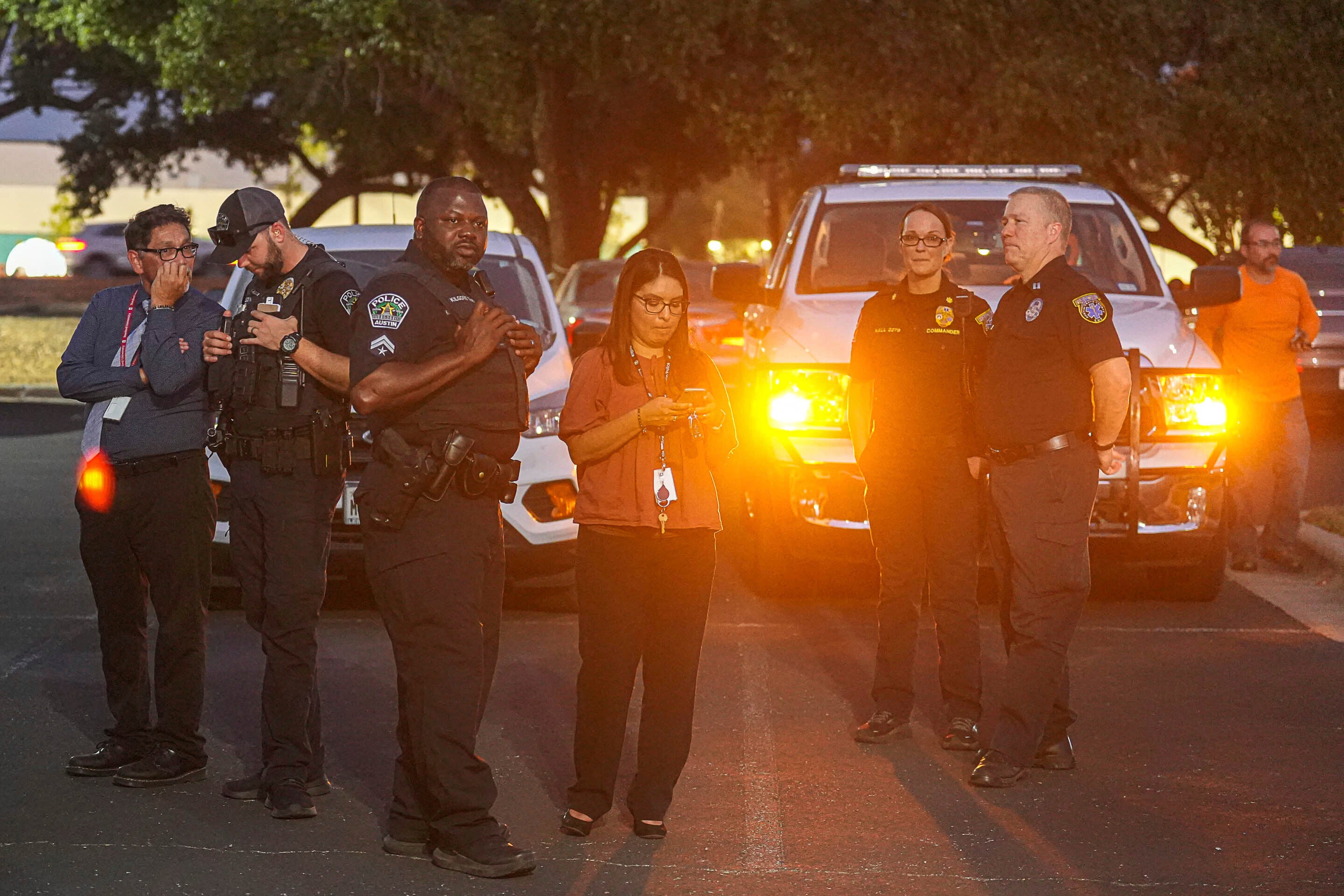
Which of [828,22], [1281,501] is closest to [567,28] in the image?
[828,22]

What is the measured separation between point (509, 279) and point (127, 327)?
402cm

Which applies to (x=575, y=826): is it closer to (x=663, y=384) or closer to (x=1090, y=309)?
(x=663, y=384)

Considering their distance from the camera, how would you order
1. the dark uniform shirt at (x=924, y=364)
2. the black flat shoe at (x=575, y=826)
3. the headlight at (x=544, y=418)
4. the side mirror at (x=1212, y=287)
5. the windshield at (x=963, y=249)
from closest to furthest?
1. the black flat shoe at (x=575, y=826)
2. the dark uniform shirt at (x=924, y=364)
3. the headlight at (x=544, y=418)
4. the side mirror at (x=1212, y=287)
5. the windshield at (x=963, y=249)

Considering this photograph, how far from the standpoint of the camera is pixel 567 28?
24094mm

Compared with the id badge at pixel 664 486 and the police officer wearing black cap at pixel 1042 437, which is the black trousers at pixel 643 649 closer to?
the id badge at pixel 664 486

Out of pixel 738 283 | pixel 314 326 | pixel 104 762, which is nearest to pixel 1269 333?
pixel 738 283

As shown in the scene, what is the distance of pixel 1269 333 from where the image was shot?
34.4 feet

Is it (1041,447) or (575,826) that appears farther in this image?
(1041,447)

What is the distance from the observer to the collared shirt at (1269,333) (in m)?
10.5

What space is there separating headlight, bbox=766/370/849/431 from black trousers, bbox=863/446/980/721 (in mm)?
2130

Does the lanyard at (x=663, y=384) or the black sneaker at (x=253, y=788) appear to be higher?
the lanyard at (x=663, y=384)

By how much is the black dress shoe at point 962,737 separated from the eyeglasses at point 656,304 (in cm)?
202

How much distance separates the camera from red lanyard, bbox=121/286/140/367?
6266 millimetres

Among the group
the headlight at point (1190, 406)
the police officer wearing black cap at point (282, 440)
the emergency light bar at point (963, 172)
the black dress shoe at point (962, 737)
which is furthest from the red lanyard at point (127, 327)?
the emergency light bar at point (963, 172)
